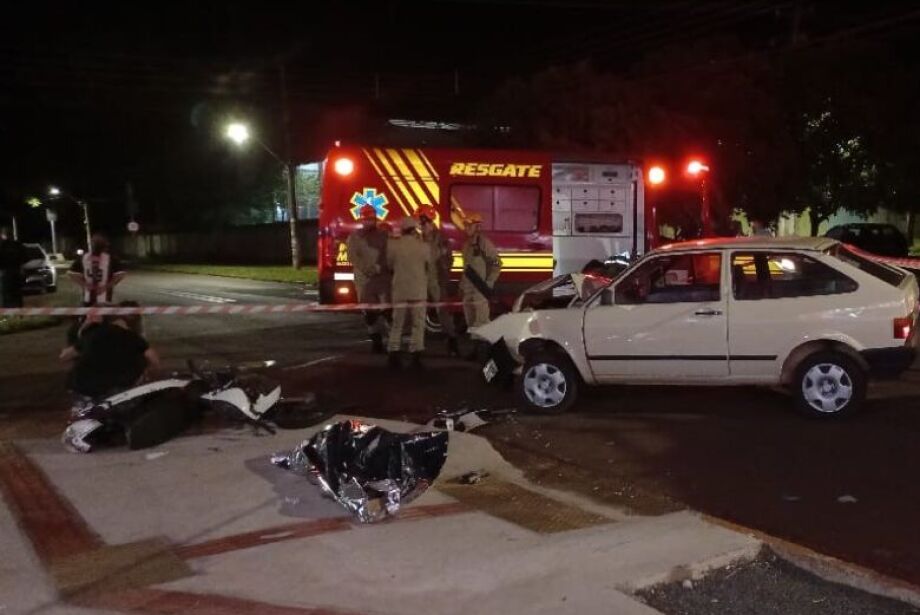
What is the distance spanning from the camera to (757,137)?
24.8 m

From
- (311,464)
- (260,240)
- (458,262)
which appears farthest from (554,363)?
(260,240)

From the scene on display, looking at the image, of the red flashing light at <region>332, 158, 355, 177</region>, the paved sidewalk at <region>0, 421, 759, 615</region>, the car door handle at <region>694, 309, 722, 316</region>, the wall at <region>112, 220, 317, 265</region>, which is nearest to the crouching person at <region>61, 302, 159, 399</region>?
the paved sidewalk at <region>0, 421, 759, 615</region>

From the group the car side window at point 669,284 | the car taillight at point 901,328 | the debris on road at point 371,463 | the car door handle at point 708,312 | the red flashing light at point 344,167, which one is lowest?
the debris on road at point 371,463

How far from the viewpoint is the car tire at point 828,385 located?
7586 mm

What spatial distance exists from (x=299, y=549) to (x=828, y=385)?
15.6 ft

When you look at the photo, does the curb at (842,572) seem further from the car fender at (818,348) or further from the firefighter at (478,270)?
the firefighter at (478,270)

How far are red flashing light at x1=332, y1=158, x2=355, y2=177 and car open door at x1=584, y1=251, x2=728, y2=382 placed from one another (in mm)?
6120

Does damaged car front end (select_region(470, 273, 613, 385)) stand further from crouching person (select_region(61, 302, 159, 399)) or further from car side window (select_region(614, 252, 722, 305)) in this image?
crouching person (select_region(61, 302, 159, 399))

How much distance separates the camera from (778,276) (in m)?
7.82

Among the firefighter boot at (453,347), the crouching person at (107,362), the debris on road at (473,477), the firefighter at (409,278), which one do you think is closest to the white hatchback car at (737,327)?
the debris on road at (473,477)

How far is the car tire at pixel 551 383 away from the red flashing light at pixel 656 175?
20.4ft

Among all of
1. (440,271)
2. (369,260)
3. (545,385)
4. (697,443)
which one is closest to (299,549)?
(697,443)

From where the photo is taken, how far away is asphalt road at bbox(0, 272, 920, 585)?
5484 millimetres

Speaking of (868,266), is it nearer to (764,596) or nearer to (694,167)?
(764,596)
